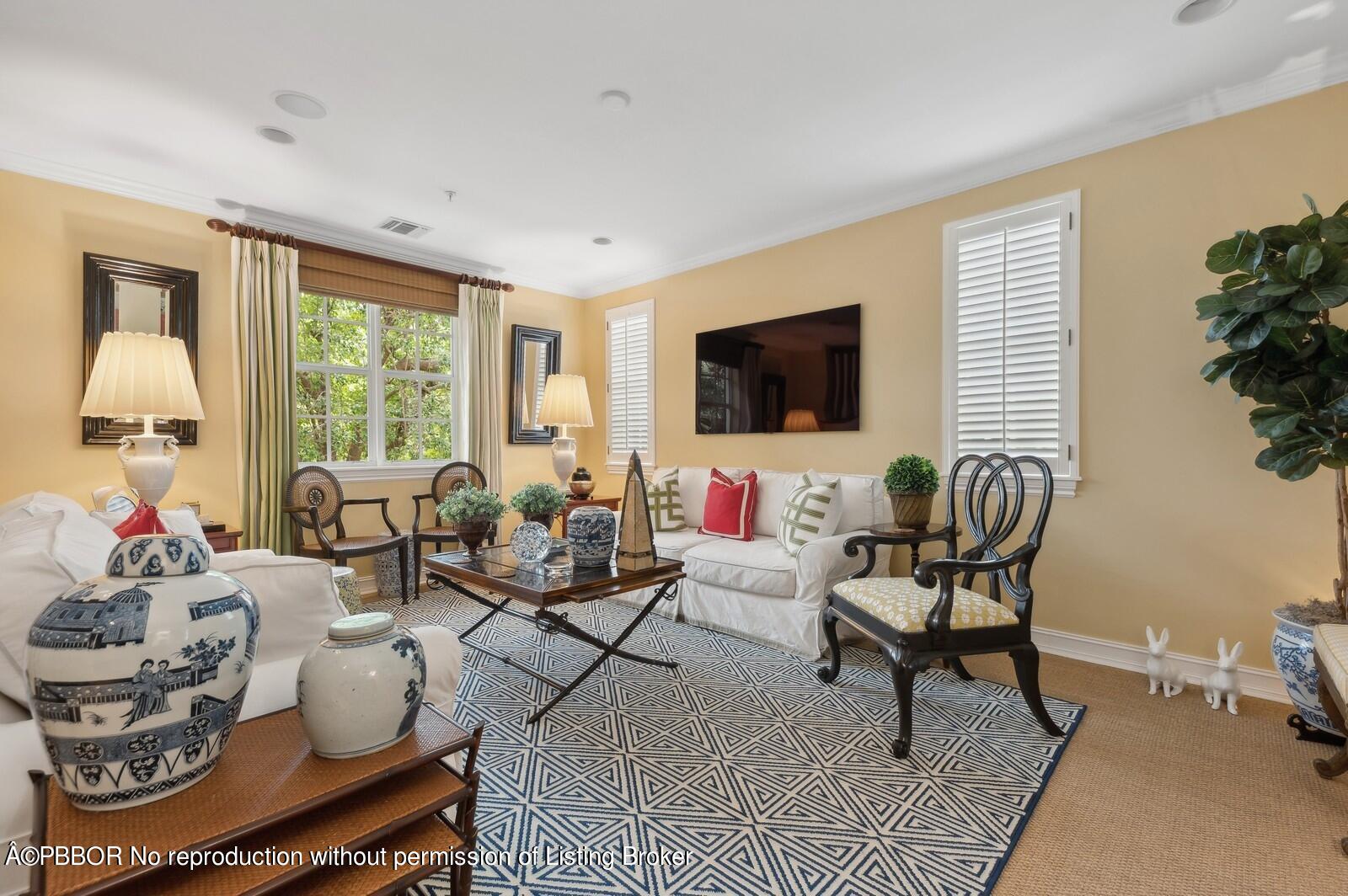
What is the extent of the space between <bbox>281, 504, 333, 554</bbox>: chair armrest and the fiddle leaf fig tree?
471 centimetres

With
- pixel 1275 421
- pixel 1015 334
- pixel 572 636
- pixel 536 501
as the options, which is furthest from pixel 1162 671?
pixel 536 501

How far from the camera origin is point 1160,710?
2.49 metres

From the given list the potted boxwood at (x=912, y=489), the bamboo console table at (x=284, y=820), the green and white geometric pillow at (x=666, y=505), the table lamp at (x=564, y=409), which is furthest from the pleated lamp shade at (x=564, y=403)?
the bamboo console table at (x=284, y=820)

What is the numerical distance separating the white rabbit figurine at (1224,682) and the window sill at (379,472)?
194 inches

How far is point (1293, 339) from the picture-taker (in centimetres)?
217

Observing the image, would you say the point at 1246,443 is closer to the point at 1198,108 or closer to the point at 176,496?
the point at 1198,108

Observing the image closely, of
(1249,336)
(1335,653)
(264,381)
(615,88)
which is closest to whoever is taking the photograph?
(1335,653)

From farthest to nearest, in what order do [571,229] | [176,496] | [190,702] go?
[571,229]
[176,496]
[190,702]

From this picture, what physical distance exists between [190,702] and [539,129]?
284cm

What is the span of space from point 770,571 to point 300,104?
3.16m

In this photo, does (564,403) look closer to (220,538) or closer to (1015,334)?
(220,538)

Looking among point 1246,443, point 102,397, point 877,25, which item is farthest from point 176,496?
point 1246,443

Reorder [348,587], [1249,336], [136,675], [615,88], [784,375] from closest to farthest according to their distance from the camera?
[136,675] < [1249,336] < [615,88] < [348,587] < [784,375]

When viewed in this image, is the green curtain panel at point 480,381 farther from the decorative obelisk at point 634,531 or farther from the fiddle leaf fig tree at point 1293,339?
the fiddle leaf fig tree at point 1293,339
